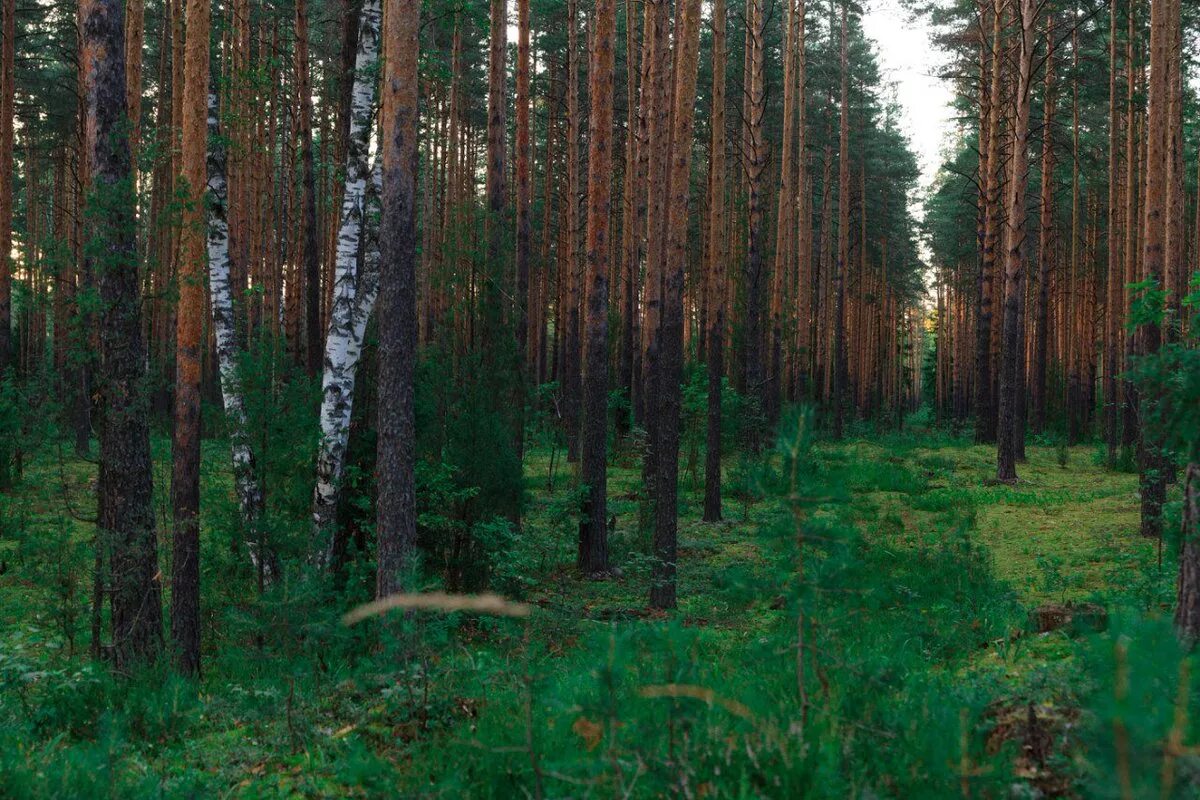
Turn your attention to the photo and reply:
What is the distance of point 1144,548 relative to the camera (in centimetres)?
988

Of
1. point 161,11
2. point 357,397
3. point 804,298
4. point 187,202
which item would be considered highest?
point 161,11

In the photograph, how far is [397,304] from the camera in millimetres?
7168

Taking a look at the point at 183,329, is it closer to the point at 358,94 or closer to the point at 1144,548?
the point at 358,94

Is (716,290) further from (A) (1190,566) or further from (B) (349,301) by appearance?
(A) (1190,566)

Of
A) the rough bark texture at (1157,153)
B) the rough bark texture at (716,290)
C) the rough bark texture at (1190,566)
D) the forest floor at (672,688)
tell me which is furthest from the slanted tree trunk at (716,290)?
the rough bark texture at (1190,566)

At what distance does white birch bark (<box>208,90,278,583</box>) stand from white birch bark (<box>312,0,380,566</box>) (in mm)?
676

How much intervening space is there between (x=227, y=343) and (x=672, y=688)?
8.59 m

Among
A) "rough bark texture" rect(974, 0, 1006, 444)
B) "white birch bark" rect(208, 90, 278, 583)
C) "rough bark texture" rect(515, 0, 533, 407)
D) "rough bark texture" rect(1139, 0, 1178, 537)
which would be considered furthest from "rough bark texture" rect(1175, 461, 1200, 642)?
"rough bark texture" rect(974, 0, 1006, 444)

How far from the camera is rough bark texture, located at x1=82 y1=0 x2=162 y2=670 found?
6.71 metres

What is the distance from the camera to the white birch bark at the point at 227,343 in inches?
357

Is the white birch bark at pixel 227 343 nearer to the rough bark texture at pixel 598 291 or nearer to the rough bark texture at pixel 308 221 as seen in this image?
the rough bark texture at pixel 308 221

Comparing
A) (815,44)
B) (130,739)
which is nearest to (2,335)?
(130,739)

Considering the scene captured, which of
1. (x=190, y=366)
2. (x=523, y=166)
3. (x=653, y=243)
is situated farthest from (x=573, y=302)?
(x=190, y=366)

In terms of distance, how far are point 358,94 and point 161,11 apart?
1868 centimetres
